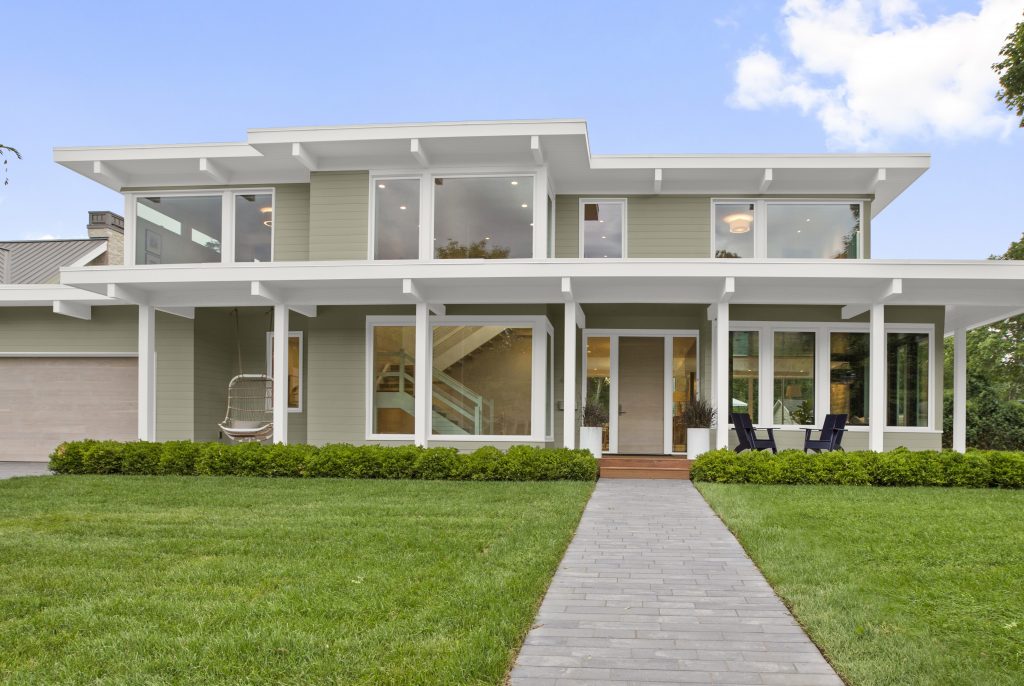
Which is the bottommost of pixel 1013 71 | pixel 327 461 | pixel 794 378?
pixel 327 461

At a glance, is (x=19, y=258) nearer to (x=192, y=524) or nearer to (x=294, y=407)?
(x=294, y=407)

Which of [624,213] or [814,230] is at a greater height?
[624,213]

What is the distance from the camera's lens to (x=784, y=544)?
6.55 m

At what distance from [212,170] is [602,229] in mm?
6991

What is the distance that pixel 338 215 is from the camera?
44.6 ft

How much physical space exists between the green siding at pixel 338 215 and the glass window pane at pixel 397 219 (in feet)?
0.80

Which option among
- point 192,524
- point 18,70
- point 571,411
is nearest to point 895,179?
point 571,411

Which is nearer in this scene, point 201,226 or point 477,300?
point 477,300

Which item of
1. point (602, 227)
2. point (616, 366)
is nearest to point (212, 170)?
point (602, 227)

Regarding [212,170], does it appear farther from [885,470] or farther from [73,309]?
[885,470]

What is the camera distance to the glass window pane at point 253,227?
14.3 m

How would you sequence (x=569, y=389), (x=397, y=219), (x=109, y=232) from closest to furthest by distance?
1. (x=569, y=389)
2. (x=397, y=219)
3. (x=109, y=232)

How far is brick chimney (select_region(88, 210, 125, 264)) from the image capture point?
19394 mm

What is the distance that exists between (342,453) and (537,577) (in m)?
6.67
